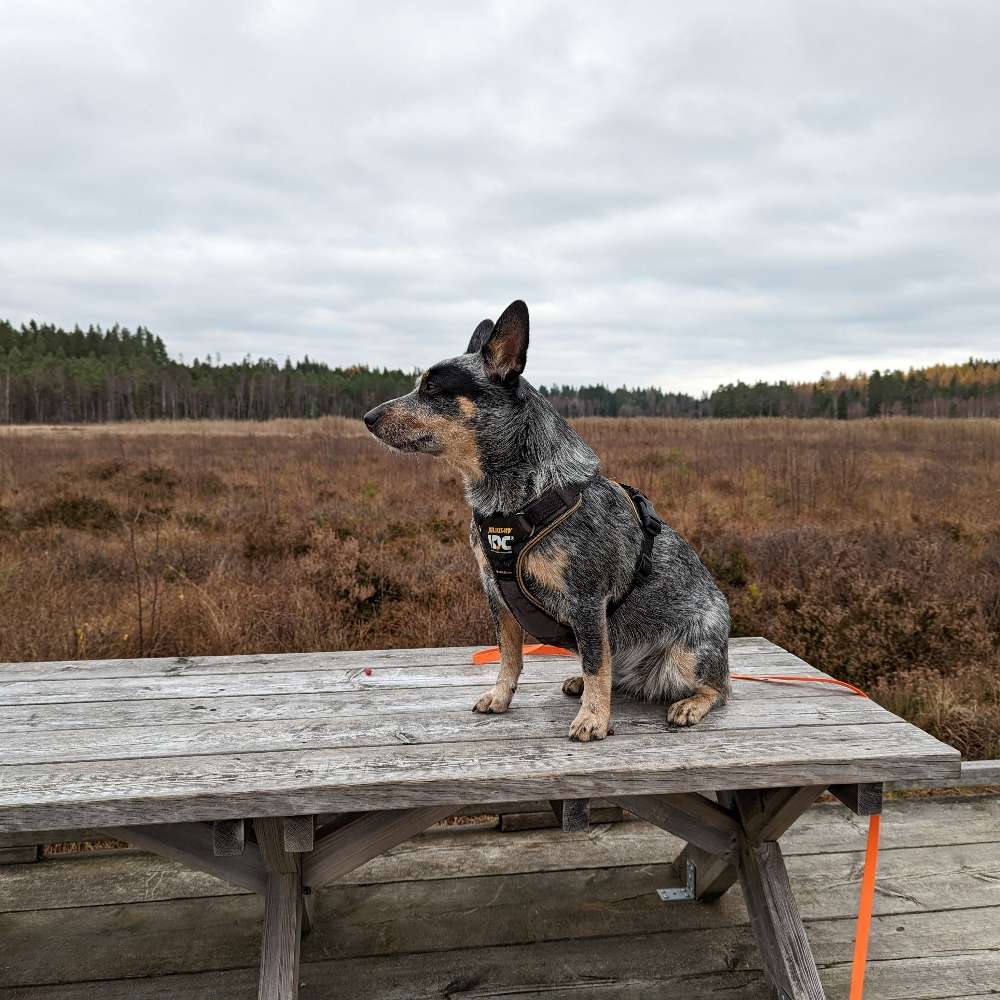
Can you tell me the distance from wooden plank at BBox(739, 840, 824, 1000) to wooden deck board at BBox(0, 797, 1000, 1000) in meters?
0.21

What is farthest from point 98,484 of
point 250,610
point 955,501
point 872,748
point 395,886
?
point 955,501

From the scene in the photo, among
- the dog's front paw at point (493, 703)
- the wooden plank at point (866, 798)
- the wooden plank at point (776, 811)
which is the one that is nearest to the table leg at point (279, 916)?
the dog's front paw at point (493, 703)

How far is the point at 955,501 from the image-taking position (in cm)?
993

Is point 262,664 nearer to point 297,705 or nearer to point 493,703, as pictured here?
point 297,705

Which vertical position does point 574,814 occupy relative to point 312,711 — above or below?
below

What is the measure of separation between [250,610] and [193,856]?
3107mm

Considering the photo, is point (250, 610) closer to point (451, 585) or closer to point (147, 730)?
point (451, 585)

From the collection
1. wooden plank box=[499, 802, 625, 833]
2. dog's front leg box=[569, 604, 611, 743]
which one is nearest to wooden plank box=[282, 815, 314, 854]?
dog's front leg box=[569, 604, 611, 743]

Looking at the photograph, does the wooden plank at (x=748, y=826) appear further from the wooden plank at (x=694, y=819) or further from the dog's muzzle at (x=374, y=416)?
the dog's muzzle at (x=374, y=416)

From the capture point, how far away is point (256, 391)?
7275cm

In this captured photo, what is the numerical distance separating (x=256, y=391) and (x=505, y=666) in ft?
248

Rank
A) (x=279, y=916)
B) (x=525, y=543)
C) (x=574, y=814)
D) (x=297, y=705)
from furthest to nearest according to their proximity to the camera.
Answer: (x=297, y=705) < (x=279, y=916) < (x=525, y=543) < (x=574, y=814)

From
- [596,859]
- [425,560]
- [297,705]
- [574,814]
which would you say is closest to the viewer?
[574,814]

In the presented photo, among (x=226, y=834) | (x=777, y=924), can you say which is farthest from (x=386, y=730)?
(x=777, y=924)
